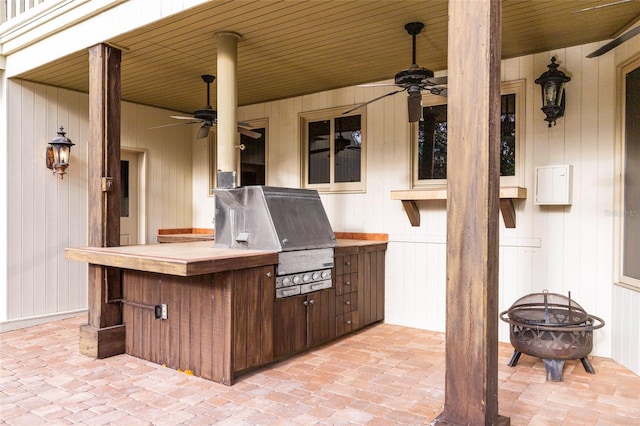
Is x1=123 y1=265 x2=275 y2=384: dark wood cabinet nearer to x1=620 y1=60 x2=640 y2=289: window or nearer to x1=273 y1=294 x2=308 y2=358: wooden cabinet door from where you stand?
x1=273 y1=294 x2=308 y2=358: wooden cabinet door

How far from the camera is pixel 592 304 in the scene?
402 cm

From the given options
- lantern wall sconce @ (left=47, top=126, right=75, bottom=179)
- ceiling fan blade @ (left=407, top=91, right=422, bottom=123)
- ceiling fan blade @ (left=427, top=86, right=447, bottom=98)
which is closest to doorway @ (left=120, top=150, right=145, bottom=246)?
lantern wall sconce @ (left=47, top=126, right=75, bottom=179)

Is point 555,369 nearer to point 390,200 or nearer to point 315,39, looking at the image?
point 390,200

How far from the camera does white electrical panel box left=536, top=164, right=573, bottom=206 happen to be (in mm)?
4008

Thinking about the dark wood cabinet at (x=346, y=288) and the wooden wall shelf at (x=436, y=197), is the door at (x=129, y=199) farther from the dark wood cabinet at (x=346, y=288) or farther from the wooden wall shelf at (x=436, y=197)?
the wooden wall shelf at (x=436, y=197)

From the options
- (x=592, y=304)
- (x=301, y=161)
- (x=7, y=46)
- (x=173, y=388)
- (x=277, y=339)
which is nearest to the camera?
(x=173, y=388)

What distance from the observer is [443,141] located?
15.9ft

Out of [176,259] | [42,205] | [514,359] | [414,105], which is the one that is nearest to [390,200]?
[414,105]

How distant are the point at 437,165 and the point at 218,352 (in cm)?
292

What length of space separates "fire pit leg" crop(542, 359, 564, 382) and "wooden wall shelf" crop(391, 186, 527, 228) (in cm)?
138

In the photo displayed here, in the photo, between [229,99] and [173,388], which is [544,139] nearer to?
[229,99]

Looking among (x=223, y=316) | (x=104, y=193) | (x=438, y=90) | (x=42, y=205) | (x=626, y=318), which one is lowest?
(x=626, y=318)

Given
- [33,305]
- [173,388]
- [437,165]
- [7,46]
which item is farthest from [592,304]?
[7,46]

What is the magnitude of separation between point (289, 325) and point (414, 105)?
2.11 metres
